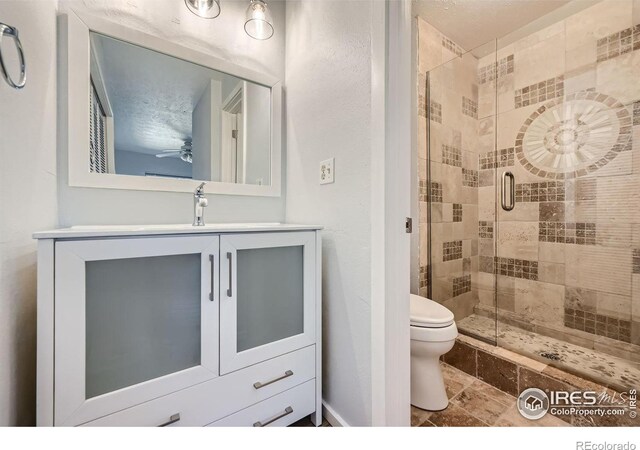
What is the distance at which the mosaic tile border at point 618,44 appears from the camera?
161 cm

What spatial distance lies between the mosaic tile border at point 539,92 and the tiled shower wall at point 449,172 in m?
0.29

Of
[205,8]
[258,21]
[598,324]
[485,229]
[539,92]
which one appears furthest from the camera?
[485,229]

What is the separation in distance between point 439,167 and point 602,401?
4.95ft

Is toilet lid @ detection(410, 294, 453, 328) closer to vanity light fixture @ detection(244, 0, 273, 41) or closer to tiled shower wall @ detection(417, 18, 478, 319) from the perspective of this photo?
tiled shower wall @ detection(417, 18, 478, 319)

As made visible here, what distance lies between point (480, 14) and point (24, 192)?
261 cm

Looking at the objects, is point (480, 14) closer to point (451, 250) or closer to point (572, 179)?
point (572, 179)

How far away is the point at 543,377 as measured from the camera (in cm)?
136

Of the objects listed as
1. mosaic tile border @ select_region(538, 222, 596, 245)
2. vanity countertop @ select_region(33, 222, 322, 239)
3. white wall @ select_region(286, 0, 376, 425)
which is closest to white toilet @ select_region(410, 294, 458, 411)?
white wall @ select_region(286, 0, 376, 425)

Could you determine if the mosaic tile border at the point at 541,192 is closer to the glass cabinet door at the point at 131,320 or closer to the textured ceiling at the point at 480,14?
the textured ceiling at the point at 480,14

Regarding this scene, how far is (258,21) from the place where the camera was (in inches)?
59.6

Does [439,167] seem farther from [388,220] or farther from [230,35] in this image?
[230,35]

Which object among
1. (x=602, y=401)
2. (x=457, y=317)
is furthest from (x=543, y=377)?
(x=457, y=317)

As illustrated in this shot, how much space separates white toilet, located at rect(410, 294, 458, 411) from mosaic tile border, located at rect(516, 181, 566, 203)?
4.34ft

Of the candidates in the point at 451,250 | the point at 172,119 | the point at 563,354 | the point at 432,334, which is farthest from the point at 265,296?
the point at 563,354
